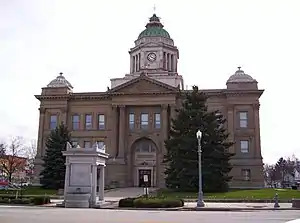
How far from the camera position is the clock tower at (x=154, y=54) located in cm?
7625

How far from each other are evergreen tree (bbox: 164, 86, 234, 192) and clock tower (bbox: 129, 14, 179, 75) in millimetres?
25514

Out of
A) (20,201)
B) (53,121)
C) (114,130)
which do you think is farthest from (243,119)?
(20,201)

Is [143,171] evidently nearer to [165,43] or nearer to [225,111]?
[225,111]

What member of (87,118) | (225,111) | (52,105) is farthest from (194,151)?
(52,105)

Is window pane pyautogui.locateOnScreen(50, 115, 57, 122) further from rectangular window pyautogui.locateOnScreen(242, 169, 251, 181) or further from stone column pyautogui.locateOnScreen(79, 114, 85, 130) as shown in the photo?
Result: rectangular window pyautogui.locateOnScreen(242, 169, 251, 181)

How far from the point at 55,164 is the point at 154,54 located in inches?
1160

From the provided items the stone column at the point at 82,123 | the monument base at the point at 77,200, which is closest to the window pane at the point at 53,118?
the stone column at the point at 82,123

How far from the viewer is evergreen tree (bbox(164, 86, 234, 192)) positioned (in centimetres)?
4838

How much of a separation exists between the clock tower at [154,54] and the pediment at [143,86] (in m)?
8.37

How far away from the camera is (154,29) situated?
263 feet

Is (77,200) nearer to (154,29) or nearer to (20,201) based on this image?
(20,201)

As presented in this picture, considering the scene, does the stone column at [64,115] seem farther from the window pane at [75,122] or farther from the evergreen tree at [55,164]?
the evergreen tree at [55,164]

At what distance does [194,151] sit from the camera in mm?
A: 48688

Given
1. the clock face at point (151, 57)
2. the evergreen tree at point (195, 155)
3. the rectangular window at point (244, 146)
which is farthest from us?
the clock face at point (151, 57)
